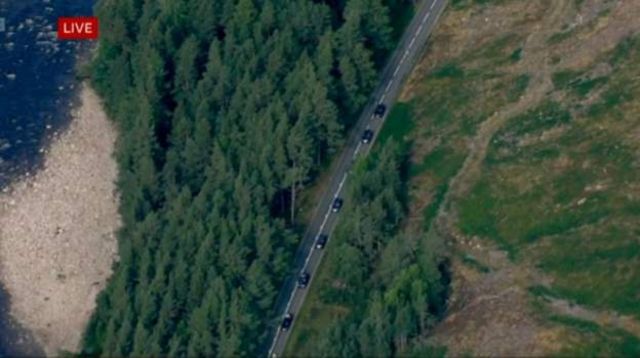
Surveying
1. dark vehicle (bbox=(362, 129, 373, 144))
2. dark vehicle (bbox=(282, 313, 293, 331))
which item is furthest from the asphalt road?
dark vehicle (bbox=(362, 129, 373, 144))

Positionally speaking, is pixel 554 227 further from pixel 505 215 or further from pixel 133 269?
pixel 133 269

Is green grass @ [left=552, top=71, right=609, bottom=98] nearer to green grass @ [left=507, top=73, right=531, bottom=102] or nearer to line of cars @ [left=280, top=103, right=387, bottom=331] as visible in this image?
green grass @ [left=507, top=73, right=531, bottom=102]

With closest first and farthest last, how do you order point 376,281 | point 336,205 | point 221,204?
point 376,281, point 221,204, point 336,205

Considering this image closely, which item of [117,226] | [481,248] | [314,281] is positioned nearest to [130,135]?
[117,226]

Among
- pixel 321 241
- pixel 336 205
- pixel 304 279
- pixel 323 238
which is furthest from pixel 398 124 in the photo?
pixel 304 279

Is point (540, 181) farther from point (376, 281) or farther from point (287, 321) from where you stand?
point (287, 321)
